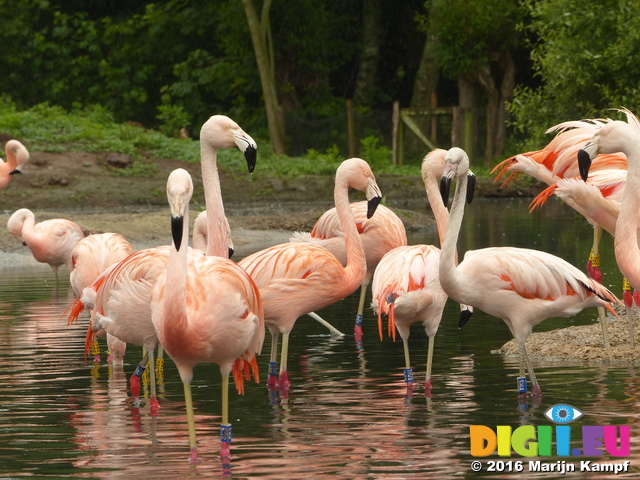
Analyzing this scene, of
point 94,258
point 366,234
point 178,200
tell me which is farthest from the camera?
point 366,234

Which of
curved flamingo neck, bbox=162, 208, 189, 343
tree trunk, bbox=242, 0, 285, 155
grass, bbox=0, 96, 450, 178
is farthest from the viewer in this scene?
tree trunk, bbox=242, 0, 285, 155

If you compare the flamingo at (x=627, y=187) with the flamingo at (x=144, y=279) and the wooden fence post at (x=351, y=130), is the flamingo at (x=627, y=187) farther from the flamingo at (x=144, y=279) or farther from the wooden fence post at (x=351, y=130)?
the wooden fence post at (x=351, y=130)

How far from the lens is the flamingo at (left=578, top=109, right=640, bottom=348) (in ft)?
19.8

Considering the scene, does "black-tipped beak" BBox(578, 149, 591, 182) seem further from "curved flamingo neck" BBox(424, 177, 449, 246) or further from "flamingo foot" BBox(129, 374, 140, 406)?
"flamingo foot" BBox(129, 374, 140, 406)

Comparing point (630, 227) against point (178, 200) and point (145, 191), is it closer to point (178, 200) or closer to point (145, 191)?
point (178, 200)

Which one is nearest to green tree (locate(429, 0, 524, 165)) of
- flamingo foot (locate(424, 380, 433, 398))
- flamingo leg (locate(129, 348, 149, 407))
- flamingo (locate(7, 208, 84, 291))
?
flamingo (locate(7, 208, 84, 291))

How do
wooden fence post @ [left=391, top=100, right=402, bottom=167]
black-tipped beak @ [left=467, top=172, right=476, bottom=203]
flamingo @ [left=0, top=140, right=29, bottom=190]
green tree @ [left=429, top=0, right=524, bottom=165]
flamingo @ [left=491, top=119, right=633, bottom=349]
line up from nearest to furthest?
black-tipped beak @ [left=467, top=172, right=476, bottom=203] < flamingo @ [left=491, top=119, right=633, bottom=349] < flamingo @ [left=0, top=140, right=29, bottom=190] < green tree @ [left=429, top=0, right=524, bottom=165] < wooden fence post @ [left=391, top=100, right=402, bottom=167]

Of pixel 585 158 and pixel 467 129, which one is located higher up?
pixel 467 129

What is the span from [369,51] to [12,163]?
46.0 feet

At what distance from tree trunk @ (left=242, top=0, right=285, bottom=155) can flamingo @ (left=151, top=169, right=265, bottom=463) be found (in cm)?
1957

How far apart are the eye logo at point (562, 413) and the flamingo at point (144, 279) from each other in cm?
200

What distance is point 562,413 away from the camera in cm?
548

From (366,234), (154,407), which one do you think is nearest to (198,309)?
(154,407)

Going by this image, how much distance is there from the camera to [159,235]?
576 inches
